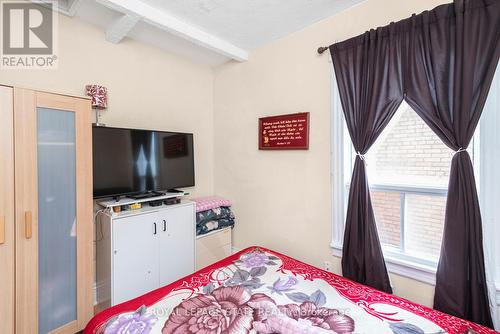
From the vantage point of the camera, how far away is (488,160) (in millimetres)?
1383

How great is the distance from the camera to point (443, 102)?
1.44 meters

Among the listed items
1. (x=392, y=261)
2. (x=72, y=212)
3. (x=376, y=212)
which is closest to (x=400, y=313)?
(x=392, y=261)

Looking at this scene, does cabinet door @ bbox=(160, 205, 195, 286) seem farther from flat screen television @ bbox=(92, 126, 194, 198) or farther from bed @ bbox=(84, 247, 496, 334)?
bed @ bbox=(84, 247, 496, 334)

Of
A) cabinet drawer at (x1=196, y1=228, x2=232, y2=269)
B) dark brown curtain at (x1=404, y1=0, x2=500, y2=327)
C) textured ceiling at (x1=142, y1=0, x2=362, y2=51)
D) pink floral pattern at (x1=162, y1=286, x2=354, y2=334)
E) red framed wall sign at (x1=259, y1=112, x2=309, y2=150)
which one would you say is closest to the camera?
pink floral pattern at (x1=162, y1=286, x2=354, y2=334)

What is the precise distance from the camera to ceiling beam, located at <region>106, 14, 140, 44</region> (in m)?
1.96

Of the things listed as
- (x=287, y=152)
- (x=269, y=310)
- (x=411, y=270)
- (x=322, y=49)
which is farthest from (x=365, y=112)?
(x=269, y=310)

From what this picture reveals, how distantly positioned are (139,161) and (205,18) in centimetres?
149

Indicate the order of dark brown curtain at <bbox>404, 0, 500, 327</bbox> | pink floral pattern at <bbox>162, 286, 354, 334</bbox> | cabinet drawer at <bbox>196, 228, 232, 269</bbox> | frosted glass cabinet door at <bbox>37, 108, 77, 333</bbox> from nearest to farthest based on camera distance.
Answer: pink floral pattern at <bbox>162, 286, 354, 334</bbox> < dark brown curtain at <bbox>404, 0, 500, 327</bbox> < frosted glass cabinet door at <bbox>37, 108, 77, 333</bbox> < cabinet drawer at <bbox>196, 228, 232, 269</bbox>

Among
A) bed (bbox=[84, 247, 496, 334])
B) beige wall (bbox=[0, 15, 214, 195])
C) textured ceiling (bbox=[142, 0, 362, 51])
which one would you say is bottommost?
bed (bbox=[84, 247, 496, 334])

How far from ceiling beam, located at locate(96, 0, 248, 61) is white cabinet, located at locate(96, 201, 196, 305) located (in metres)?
1.66

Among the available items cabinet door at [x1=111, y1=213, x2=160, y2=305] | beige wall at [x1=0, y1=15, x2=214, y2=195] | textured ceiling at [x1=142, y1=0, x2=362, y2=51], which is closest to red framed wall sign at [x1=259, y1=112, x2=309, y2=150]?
textured ceiling at [x1=142, y1=0, x2=362, y2=51]

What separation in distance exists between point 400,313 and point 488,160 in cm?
104

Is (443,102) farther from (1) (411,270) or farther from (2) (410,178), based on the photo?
(1) (411,270)

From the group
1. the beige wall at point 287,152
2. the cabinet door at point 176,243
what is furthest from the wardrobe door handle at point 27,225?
the beige wall at point 287,152
